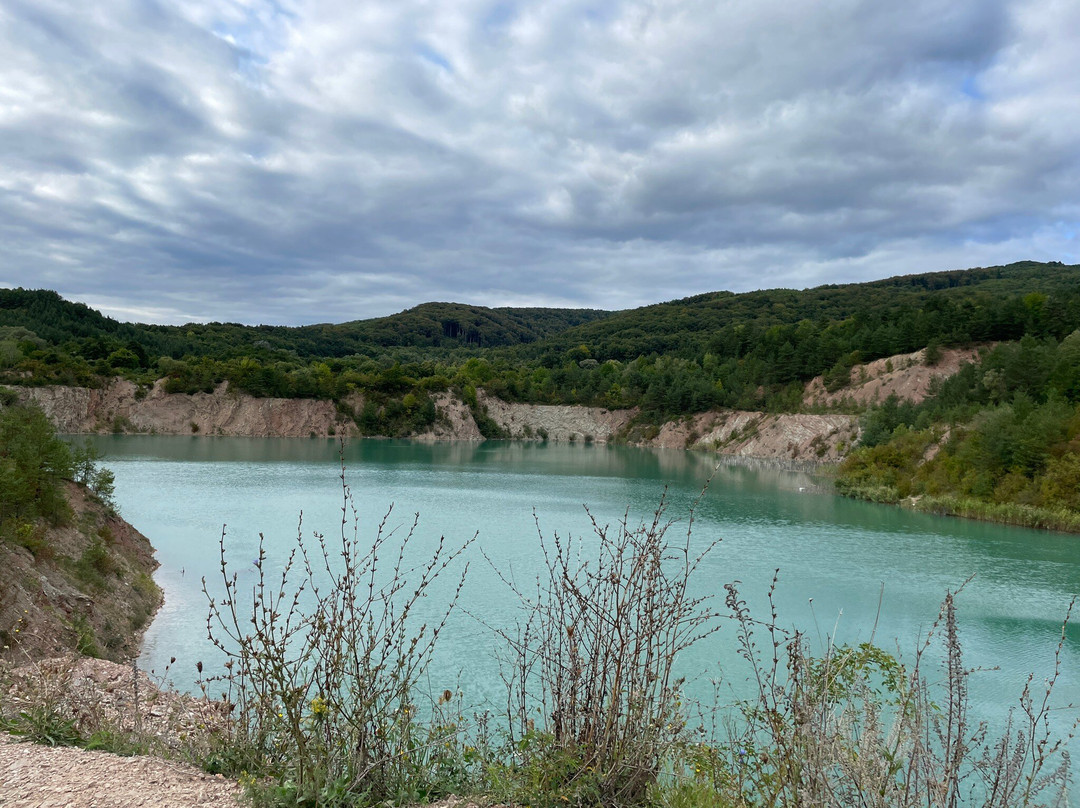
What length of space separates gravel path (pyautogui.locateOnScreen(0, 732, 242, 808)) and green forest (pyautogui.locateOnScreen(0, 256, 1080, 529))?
31.8m

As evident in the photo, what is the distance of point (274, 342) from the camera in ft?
397

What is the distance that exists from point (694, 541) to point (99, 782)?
750 inches

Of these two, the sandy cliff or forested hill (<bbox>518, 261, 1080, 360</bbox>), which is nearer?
forested hill (<bbox>518, 261, 1080, 360</bbox>)

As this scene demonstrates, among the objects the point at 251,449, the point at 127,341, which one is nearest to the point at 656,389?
the point at 251,449

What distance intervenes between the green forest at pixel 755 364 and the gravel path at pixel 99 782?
1252 inches

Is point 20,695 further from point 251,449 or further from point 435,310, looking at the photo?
point 435,310

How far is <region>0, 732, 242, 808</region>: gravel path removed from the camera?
354 cm

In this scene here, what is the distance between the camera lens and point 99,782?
3744 mm

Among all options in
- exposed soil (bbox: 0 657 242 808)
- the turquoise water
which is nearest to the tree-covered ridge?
the turquoise water

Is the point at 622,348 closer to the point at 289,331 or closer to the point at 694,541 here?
the point at 289,331

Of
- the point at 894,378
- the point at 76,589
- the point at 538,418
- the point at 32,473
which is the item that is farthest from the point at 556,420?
the point at 76,589

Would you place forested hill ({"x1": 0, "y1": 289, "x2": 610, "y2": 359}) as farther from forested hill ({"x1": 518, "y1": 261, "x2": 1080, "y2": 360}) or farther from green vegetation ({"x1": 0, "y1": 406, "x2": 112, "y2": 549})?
green vegetation ({"x1": 0, "y1": 406, "x2": 112, "y2": 549})

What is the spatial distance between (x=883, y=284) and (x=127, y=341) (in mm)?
123606

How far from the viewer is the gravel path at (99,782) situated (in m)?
3.54
